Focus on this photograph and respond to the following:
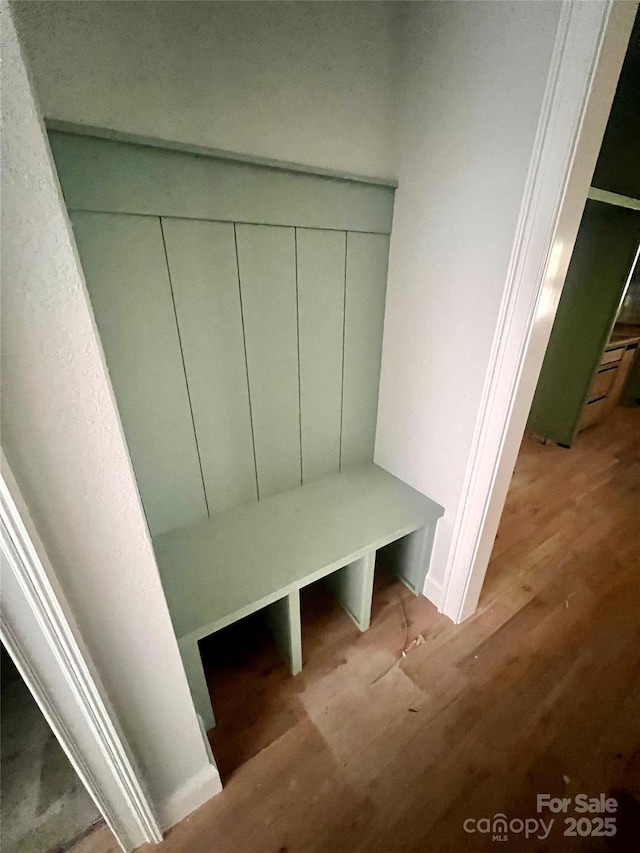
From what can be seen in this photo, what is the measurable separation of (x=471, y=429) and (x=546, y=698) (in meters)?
0.93

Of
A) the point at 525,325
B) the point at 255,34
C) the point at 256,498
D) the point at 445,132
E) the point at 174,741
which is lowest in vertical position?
the point at 174,741

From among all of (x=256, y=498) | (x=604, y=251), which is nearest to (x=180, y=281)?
(x=256, y=498)

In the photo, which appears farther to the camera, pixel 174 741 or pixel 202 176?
pixel 202 176

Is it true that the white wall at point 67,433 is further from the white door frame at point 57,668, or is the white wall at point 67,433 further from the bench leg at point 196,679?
the bench leg at point 196,679

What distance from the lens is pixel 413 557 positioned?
4.99ft

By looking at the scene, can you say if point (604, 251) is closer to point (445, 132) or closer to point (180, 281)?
point (445, 132)

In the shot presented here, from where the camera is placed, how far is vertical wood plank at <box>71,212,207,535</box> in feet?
3.05

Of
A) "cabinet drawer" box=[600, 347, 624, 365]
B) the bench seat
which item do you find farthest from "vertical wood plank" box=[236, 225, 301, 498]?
"cabinet drawer" box=[600, 347, 624, 365]

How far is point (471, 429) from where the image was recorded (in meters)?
1.18

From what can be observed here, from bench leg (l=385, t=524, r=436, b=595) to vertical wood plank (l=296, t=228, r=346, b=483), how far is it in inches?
16.5

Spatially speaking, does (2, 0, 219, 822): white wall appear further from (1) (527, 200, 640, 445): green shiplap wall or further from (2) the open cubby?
(1) (527, 200, 640, 445): green shiplap wall

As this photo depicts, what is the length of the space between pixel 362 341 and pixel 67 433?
3.63ft

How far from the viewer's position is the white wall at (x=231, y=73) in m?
0.77

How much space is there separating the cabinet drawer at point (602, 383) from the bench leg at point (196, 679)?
289 centimetres
